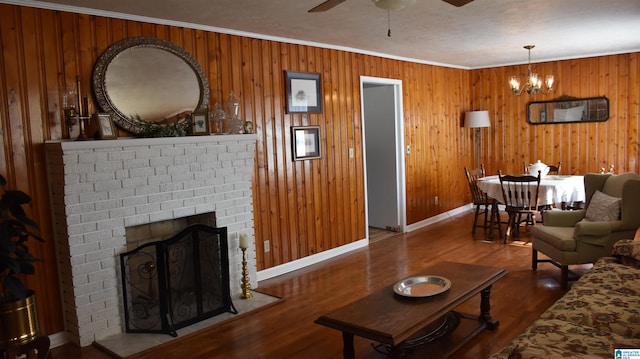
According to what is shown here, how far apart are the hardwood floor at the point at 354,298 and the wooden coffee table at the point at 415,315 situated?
13cm

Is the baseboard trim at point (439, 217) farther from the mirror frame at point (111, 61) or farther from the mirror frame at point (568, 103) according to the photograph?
the mirror frame at point (111, 61)

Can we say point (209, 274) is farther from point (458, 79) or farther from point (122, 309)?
point (458, 79)

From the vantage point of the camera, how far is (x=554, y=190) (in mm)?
5836

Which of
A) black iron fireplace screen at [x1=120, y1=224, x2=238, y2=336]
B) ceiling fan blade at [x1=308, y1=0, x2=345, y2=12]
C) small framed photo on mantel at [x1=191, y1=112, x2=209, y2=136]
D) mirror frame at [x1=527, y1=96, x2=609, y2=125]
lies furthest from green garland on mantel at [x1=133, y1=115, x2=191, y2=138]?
mirror frame at [x1=527, y1=96, x2=609, y2=125]

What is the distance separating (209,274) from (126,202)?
2.98 ft

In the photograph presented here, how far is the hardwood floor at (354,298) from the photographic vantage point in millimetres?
3352

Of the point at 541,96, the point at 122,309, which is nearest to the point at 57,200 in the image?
the point at 122,309

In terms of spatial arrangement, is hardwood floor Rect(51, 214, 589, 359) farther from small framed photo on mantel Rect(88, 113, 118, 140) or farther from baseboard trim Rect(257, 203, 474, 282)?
small framed photo on mantel Rect(88, 113, 118, 140)

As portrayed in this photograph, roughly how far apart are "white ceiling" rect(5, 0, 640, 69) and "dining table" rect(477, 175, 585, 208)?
1.66 m

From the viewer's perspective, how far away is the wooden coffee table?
2.62 metres

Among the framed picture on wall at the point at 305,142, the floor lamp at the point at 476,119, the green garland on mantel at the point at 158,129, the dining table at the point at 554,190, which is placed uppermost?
the floor lamp at the point at 476,119

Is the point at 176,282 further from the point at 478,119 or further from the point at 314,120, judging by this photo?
the point at 478,119

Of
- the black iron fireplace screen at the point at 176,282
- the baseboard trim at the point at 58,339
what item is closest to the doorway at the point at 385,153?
the black iron fireplace screen at the point at 176,282

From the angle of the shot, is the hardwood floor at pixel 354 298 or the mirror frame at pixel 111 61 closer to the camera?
the hardwood floor at pixel 354 298
